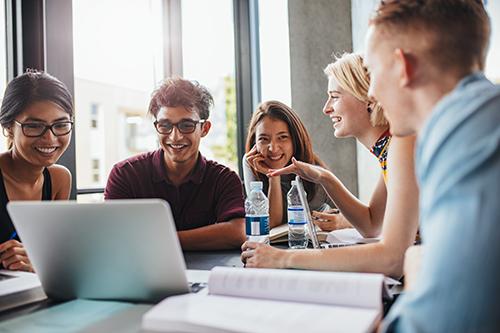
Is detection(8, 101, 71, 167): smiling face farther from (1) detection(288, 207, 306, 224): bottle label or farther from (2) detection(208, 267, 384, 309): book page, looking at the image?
(2) detection(208, 267, 384, 309): book page

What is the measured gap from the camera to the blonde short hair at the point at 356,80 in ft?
5.14

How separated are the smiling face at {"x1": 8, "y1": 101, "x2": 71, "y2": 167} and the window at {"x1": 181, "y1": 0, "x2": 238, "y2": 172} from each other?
1774 millimetres

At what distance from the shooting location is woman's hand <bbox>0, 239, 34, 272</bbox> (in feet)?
3.65

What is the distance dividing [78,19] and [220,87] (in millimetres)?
1549

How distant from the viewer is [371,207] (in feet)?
5.45

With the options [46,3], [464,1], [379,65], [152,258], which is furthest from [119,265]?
[46,3]

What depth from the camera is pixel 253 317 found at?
648 millimetres

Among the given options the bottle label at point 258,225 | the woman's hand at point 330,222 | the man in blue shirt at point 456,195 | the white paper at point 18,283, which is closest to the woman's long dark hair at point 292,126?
the woman's hand at point 330,222

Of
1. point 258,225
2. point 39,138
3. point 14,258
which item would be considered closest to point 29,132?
point 39,138

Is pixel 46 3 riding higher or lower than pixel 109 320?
higher

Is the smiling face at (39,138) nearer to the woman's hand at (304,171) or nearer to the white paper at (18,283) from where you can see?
the white paper at (18,283)

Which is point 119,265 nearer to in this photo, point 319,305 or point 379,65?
point 319,305

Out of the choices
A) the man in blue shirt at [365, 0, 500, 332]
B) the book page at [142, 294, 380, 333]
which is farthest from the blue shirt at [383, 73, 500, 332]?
the book page at [142, 294, 380, 333]

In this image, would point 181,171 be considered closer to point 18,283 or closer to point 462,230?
point 18,283
